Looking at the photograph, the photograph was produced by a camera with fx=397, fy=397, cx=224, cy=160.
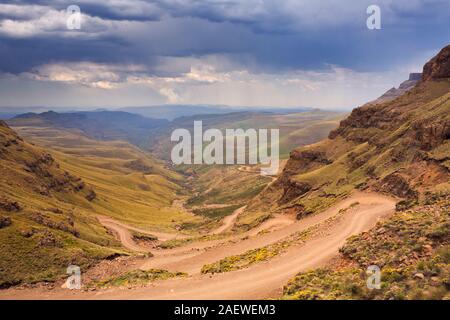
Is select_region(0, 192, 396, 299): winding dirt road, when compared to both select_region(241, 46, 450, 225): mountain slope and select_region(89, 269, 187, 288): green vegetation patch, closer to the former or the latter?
select_region(89, 269, 187, 288): green vegetation patch

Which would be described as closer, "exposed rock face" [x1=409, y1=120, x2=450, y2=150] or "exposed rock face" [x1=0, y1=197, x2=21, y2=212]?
"exposed rock face" [x1=409, y1=120, x2=450, y2=150]

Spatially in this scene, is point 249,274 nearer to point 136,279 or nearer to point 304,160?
point 136,279

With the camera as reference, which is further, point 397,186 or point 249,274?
point 397,186

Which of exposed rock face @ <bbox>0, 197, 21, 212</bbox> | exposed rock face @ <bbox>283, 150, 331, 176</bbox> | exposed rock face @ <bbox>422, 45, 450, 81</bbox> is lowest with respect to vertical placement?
exposed rock face @ <bbox>0, 197, 21, 212</bbox>

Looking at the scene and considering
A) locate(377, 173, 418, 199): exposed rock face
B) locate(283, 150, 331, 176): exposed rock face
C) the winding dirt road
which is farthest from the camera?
locate(283, 150, 331, 176): exposed rock face

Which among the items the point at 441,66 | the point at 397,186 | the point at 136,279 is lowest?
the point at 136,279

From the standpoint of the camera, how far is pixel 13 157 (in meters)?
157

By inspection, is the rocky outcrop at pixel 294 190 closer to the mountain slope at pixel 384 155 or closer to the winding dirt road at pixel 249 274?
the mountain slope at pixel 384 155

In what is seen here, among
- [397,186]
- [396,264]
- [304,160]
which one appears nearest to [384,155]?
[397,186]

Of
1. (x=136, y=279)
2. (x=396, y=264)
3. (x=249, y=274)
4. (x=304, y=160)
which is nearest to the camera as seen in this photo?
(x=396, y=264)

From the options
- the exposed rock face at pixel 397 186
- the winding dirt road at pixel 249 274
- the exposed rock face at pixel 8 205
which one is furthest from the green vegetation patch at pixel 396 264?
the exposed rock face at pixel 8 205

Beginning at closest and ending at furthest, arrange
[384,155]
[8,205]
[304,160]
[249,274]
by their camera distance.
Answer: [249,274]
[8,205]
[384,155]
[304,160]

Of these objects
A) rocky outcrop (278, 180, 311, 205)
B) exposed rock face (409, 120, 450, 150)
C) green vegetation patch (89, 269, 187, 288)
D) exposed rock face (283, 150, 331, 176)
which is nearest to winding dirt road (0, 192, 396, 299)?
green vegetation patch (89, 269, 187, 288)
